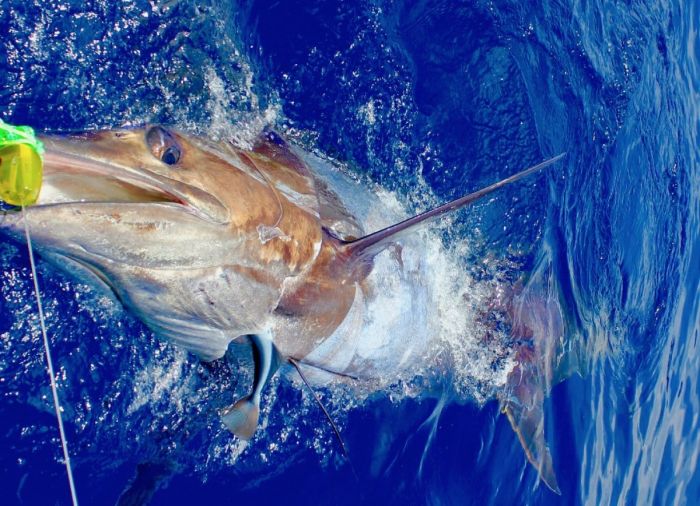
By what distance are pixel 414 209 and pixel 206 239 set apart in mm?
2322

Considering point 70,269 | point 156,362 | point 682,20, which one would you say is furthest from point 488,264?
point 682,20

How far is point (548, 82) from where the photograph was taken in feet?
16.2

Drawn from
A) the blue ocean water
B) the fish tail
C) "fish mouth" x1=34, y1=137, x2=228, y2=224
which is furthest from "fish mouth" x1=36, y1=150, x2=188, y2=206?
the blue ocean water

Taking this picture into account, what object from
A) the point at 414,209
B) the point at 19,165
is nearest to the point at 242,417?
the point at 19,165

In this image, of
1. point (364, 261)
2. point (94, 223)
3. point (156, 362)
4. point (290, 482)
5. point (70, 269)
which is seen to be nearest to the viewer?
point (94, 223)

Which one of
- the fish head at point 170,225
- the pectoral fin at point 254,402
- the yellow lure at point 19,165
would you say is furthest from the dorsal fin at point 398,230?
the yellow lure at point 19,165

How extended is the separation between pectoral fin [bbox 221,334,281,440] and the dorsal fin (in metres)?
0.49

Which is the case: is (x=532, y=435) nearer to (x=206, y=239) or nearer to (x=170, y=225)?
(x=206, y=239)

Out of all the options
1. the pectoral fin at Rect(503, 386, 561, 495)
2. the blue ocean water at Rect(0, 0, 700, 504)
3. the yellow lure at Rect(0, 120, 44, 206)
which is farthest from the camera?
the pectoral fin at Rect(503, 386, 561, 495)

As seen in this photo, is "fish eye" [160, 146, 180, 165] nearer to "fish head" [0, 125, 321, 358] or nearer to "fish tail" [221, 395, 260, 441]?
"fish head" [0, 125, 321, 358]

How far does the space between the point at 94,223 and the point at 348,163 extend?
2.28 metres

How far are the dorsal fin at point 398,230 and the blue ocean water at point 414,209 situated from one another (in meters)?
1.07

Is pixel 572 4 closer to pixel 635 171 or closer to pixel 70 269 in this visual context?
pixel 635 171

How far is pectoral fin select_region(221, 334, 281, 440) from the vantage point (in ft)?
7.80
